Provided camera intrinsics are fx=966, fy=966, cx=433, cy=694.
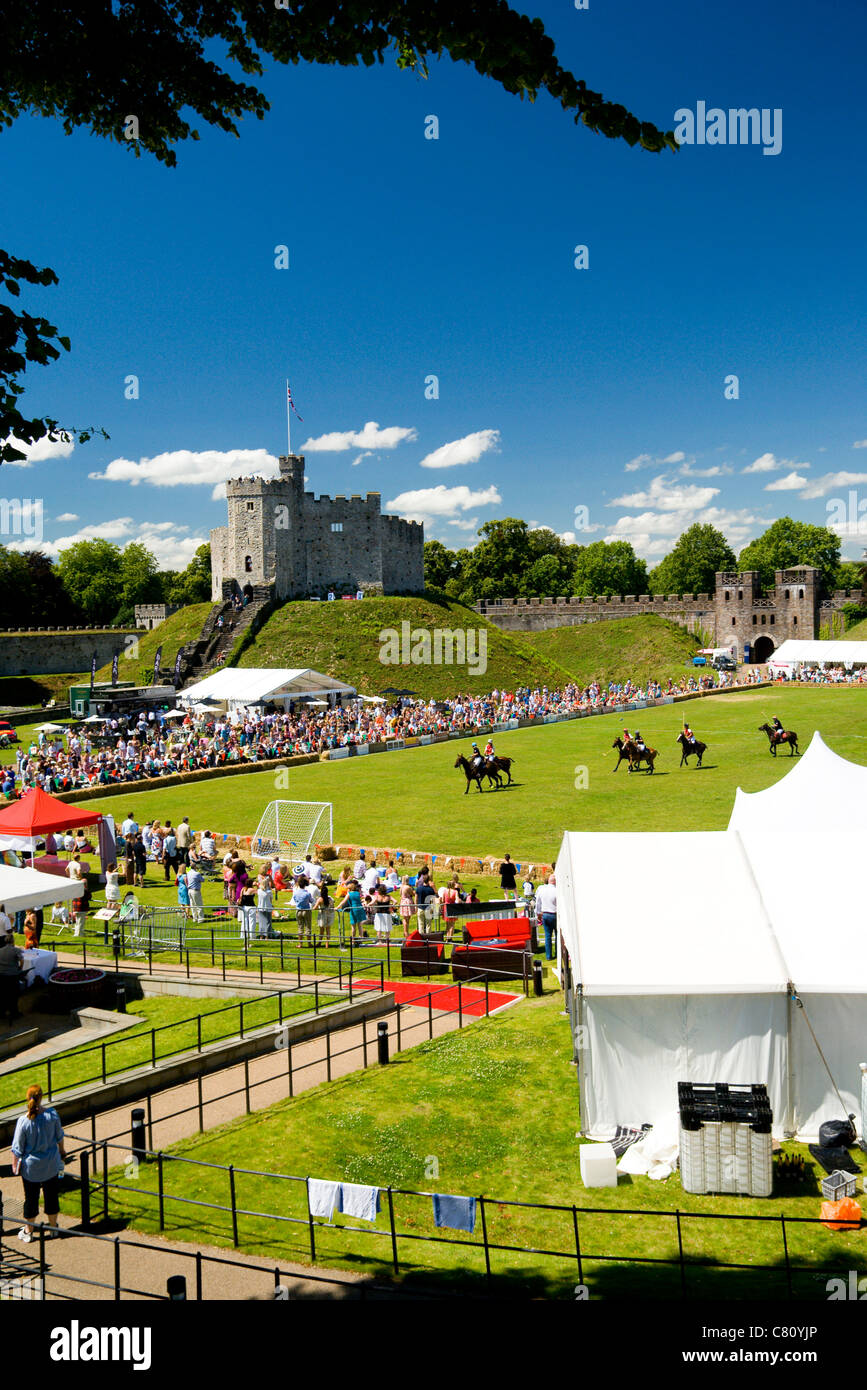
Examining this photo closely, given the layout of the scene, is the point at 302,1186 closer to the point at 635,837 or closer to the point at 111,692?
the point at 635,837

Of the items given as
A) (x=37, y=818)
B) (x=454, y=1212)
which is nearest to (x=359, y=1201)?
(x=454, y=1212)

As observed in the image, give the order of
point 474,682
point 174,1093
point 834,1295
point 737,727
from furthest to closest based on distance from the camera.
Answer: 1. point 474,682
2. point 737,727
3. point 174,1093
4. point 834,1295

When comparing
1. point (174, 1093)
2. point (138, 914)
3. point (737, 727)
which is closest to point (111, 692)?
point (737, 727)

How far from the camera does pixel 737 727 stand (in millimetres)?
43219

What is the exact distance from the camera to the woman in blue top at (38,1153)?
8570mm

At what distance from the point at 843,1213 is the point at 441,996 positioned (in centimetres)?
771

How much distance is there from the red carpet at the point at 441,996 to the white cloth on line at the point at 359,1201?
6279 millimetres

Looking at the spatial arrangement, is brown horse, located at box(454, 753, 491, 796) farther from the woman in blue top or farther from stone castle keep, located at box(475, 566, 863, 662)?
stone castle keep, located at box(475, 566, 863, 662)

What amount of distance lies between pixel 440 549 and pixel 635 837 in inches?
4777

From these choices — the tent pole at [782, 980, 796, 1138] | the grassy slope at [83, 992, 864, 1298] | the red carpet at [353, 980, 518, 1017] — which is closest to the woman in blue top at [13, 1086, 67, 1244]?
the grassy slope at [83, 992, 864, 1298]

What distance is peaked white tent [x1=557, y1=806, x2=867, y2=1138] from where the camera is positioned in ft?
33.1

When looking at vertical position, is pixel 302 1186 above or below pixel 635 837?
below

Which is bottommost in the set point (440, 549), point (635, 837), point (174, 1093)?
point (174, 1093)
